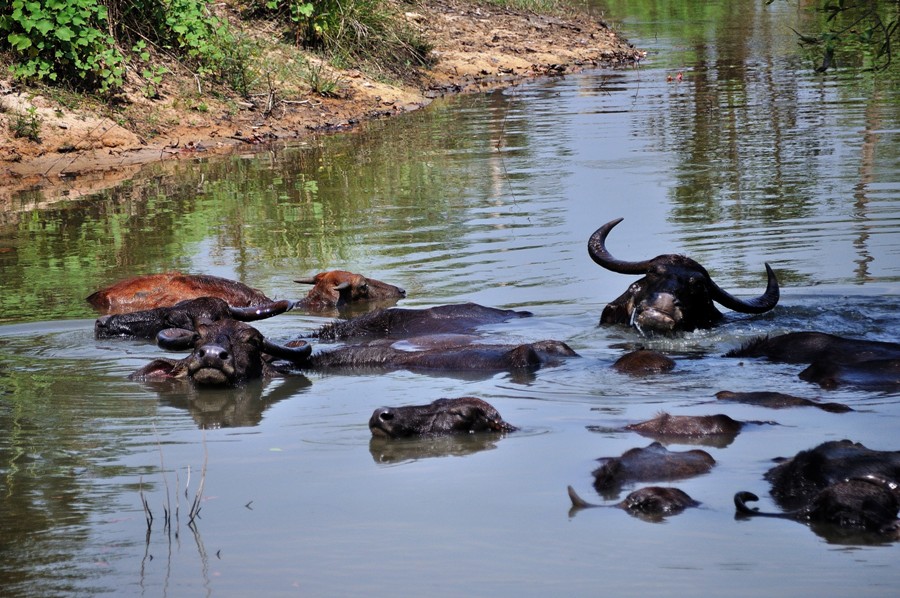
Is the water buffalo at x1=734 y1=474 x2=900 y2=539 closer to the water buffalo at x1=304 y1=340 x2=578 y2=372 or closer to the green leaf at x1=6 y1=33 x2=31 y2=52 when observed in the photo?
the water buffalo at x1=304 y1=340 x2=578 y2=372

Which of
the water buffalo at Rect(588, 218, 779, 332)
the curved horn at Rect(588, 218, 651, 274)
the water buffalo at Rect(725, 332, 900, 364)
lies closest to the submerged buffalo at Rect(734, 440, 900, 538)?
the water buffalo at Rect(725, 332, 900, 364)

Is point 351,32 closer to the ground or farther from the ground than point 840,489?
farther from the ground

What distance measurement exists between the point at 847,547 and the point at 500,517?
1.24 metres

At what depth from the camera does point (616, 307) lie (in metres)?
8.76

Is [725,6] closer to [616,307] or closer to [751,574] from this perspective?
[616,307]

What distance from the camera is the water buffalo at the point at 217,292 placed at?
9.66 m

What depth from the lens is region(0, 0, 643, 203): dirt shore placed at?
16.8 meters

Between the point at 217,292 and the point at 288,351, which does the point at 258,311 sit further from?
the point at 217,292

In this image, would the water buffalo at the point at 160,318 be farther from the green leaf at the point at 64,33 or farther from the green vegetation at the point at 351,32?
the green vegetation at the point at 351,32

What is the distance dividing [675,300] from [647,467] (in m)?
3.25

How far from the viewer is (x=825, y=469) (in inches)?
193

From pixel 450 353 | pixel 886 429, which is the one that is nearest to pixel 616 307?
pixel 450 353

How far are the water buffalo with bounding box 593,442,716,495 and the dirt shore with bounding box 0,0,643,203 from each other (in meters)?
11.1

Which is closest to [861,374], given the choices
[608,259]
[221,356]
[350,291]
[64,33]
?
[608,259]
